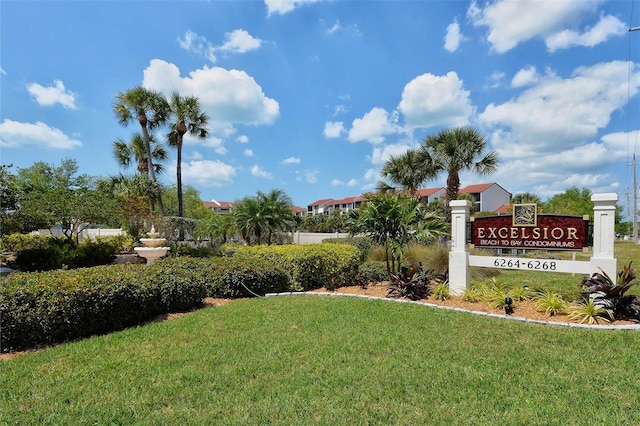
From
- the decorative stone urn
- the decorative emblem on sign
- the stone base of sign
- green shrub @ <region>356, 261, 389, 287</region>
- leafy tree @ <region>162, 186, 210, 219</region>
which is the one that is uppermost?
leafy tree @ <region>162, 186, 210, 219</region>

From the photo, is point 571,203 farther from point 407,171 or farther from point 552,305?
point 552,305

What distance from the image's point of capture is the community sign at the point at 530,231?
6258mm

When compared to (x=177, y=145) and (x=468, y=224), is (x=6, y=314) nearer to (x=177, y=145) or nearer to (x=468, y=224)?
(x=468, y=224)

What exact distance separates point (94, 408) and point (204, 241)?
17.7 m

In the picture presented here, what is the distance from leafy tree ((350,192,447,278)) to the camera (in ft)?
25.9

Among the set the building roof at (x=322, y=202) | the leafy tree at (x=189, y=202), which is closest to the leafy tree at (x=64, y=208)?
the leafy tree at (x=189, y=202)

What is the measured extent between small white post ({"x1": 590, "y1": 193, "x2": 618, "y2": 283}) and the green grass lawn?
1480 millimetres

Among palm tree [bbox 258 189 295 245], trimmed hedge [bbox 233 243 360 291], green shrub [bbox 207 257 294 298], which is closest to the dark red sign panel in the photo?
trimmed hedge [bbox 233 243 360 291]

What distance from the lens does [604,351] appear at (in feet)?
13.3

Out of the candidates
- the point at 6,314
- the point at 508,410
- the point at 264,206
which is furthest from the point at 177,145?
the point at 508,410

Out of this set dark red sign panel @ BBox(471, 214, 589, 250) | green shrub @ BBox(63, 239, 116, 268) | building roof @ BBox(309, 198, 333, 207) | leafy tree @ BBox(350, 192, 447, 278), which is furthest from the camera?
building roof @ BBox(309, 198, 333, 207)

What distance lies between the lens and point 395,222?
26.5 feet

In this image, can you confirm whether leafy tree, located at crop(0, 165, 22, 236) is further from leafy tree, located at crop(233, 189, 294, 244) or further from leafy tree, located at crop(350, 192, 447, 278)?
leafy tree, located at crop(350, 192, 447, 278)

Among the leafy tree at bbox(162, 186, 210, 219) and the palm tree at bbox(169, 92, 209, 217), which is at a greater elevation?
the palm tree at bbox(169, 92, 209, 217)
